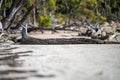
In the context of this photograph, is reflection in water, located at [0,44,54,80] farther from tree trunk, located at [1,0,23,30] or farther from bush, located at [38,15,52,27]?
bush, located at [38,15,52,27]

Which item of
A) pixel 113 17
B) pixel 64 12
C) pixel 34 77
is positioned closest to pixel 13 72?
pixel 34 77

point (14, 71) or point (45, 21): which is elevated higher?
point (14, 71)

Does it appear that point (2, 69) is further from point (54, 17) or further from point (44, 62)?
point (54, 17)

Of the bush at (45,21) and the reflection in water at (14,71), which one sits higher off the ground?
the reflection in water at (14,71)

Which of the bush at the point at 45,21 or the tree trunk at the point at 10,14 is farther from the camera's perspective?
the bush at the point at 45,21

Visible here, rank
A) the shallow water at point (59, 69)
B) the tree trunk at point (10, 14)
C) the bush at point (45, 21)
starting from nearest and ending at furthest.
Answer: the shallow water at point (59, 69) → the tree trunk at point (10, 14) → the bush at point (45, 21)

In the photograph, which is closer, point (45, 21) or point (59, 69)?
point (59, 69)

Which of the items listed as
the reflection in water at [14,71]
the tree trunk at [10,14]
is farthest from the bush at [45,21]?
the reflection in water at [14,71]

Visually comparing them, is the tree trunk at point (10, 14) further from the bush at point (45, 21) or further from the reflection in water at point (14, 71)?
the reflection in water at point (14, 71)

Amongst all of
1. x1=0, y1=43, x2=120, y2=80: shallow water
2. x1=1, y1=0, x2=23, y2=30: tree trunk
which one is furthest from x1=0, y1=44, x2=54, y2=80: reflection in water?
x1=1, y1=0, x2=23, y2=30: tree trunk

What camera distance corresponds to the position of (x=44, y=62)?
10.6 metres

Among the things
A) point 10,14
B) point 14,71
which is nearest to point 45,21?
point 10,14

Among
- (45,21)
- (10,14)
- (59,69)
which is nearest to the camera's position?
(59,69)

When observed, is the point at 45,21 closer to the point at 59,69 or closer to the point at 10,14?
the point at 10,14
